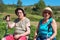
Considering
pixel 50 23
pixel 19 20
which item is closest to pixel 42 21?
pixel 50 23

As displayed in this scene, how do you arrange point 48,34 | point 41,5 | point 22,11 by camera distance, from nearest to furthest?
point 48,34, point 22,11, point 41,5

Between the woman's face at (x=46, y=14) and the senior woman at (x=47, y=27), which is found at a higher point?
the woman's face at (x=46, y=14)

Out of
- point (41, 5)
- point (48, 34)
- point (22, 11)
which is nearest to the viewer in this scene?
point (48, 34)

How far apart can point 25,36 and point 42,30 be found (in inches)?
16.2

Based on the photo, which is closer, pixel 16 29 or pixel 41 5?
pixel 16 29

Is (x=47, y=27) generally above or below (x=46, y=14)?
below

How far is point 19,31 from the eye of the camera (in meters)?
4.90

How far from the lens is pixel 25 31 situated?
491 centimetres

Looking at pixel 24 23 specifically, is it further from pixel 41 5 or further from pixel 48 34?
pixel 41 5

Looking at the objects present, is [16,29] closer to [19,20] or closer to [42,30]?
[19,20]

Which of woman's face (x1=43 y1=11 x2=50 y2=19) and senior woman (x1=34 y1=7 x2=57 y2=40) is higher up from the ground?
woman's face (x1=43 y1=11 x2=50 y2=19)

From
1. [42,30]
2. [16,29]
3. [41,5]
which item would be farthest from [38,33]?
→ [41,5]

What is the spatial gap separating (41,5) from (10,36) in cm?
4914

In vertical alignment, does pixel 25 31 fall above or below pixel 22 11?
below
